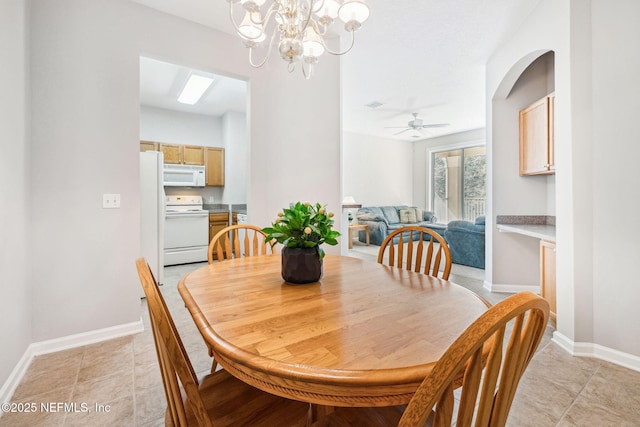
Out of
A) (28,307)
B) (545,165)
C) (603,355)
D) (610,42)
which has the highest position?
(610,42)

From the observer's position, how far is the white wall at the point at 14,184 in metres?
1.67

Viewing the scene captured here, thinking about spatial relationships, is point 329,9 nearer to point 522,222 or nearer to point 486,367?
point 486,367

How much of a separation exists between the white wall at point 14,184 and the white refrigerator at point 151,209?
53.8 inches

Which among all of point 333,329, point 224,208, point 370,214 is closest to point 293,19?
point 333,329

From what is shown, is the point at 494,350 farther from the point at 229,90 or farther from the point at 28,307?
the point at 229,90

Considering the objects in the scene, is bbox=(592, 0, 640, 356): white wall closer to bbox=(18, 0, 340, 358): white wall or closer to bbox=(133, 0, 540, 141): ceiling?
bbox=(133, 0, 540, 141): ceiling

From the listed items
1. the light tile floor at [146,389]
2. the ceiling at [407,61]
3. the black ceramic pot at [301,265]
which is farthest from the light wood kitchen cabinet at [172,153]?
Answer: the black ceramic pot at [301,265]

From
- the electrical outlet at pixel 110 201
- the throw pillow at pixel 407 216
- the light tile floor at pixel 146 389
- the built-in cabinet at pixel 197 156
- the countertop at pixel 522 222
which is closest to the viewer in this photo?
the light tile floor at pixel 146 389

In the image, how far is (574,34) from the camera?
83.8 inches

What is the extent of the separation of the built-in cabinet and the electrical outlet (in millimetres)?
3106

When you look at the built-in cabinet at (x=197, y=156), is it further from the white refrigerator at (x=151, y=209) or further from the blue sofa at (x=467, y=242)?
the blue sofa at (x=467, y=242)

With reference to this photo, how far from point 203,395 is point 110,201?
2.05 metres

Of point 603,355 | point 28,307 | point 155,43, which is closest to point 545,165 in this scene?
point 603,355

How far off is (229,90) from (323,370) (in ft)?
15.3
